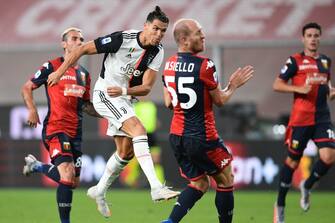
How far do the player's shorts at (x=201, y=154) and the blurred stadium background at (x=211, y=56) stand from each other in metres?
8.07

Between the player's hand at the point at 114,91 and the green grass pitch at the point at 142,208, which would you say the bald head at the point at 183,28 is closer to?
the player's hand at the point at 114,91

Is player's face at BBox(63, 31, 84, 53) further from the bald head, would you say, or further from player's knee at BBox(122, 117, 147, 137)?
the bald head

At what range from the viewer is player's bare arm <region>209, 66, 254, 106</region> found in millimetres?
9102

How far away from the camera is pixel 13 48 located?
20.8 m

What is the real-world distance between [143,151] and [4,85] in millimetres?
15074

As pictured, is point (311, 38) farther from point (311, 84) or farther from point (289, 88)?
point (289, 88)

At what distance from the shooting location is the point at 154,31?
9.94 meters

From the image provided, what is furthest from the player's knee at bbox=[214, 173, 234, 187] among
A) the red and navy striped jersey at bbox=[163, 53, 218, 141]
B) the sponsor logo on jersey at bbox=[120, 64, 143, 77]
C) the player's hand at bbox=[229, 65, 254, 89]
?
the sponsor logo on jersey at bbox=[120, 64, 143, 77]

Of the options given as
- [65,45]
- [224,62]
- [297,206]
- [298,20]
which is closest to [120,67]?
[65,45]

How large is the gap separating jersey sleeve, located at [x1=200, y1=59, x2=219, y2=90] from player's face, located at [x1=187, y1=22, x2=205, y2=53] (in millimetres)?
173

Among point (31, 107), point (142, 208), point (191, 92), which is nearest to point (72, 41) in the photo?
point (31, 107)

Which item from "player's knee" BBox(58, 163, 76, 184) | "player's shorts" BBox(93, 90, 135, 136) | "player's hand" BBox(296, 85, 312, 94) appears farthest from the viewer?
"player's hand" BBox(296, 85, 312, 94)

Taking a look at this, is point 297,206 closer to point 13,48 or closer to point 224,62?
point 224,62

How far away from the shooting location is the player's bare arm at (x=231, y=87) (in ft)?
29.9
